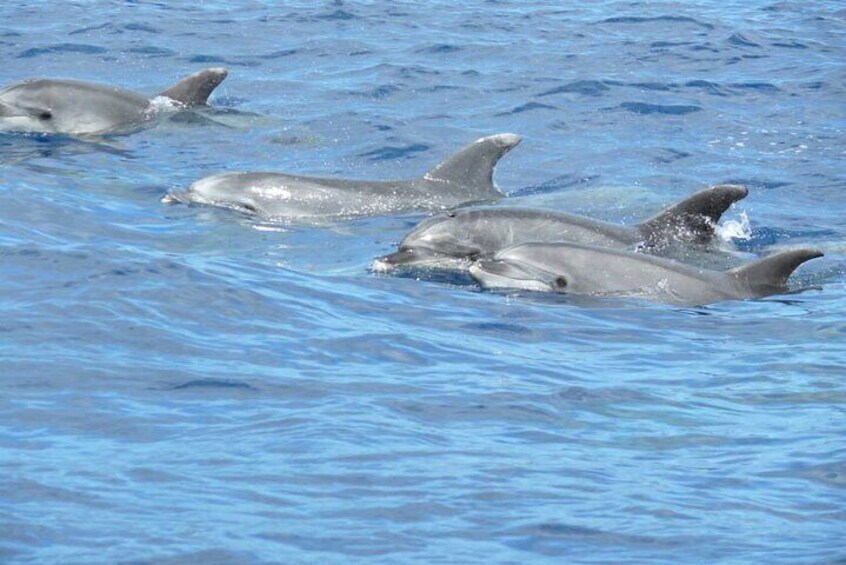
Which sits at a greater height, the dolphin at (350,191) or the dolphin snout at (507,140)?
the dolphin snout at (507,140)

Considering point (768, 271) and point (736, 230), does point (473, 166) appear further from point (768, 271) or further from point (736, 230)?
point (768, 271)

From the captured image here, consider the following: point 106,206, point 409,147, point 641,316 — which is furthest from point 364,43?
point 641,316

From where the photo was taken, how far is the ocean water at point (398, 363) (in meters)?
8.29

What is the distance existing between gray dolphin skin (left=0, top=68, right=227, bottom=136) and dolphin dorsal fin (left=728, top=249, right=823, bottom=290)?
8649 millimetres

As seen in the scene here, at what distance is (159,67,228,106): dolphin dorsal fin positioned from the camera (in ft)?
66.8

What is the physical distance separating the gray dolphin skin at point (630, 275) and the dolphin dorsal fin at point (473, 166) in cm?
292

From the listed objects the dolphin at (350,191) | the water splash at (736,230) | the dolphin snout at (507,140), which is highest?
→ the dolphin snout at (507,140)

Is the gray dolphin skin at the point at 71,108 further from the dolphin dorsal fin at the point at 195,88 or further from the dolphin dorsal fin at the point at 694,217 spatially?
the dolphin dorsal fin at the point at 694,217

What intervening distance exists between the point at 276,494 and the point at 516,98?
49.6ft

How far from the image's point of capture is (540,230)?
48.2ft

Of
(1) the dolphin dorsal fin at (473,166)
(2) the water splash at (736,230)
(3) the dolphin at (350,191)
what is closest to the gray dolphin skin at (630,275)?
(2) the water splash at (736,230)

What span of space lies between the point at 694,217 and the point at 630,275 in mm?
1357

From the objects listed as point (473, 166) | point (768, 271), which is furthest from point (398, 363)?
point (473, 166)

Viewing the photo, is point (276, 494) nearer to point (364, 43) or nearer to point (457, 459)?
point (457, 459)
